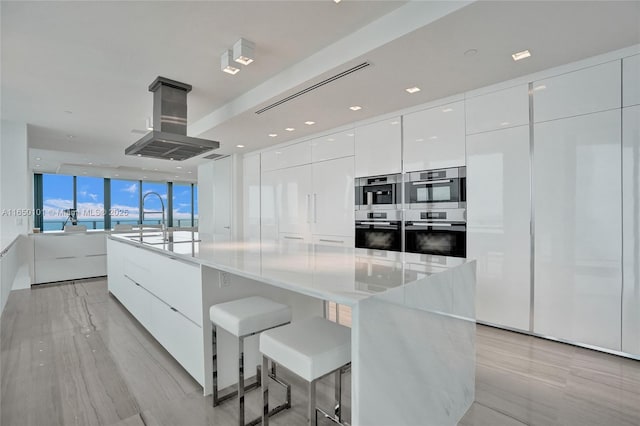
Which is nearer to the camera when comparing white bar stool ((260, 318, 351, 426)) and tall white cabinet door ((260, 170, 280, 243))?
white bar stool ((260, 318, 351, 426))

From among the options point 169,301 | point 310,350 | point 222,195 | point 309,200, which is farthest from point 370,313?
point 222,195

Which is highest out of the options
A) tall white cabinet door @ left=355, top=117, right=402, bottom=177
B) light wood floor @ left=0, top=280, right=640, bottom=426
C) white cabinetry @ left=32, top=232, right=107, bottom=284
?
tall white cabinet door @ left=355, top=117, right=402, bottom=177

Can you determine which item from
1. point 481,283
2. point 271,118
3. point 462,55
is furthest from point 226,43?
point 481,283

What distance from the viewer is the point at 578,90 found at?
8.18ft

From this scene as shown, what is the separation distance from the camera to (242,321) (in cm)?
156

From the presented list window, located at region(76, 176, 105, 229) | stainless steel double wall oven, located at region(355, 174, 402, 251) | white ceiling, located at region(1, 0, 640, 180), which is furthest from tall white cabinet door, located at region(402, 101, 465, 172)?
window, located at region(76, 176, 105, 229)

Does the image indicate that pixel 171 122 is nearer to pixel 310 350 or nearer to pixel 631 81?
pixel 310 350

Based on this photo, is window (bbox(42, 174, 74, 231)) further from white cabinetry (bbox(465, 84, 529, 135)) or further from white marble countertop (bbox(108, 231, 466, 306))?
white cabinetry (bbox(465, 84, 529, 135))

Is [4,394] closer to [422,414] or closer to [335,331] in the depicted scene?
[335,331]

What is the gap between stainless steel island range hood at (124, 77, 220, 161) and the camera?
10.2 feet

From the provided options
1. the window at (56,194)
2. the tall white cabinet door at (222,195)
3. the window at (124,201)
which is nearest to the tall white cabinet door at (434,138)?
the tall white cabinet door at (222,195)

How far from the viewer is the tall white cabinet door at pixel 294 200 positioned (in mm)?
4848

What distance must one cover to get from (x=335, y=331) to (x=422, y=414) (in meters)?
0.46

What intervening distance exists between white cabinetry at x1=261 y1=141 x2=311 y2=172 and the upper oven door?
188cm
